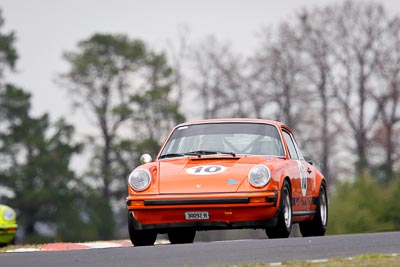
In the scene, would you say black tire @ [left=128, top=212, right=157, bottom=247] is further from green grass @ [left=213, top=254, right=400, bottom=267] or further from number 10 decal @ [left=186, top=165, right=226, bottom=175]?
green grass @ [left=213, top=254, right=400, bottom=267]

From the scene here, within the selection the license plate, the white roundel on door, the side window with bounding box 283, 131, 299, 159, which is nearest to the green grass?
the license plate

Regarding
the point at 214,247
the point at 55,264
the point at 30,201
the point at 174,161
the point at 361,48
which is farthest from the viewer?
the point at 30,201

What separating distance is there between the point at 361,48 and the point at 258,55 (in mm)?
5179

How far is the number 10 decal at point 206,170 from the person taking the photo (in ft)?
43.5

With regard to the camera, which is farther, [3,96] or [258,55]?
[3,96]

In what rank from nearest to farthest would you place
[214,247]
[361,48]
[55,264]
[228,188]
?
[55,264] → [214,247] → [228,188] → [361,48]

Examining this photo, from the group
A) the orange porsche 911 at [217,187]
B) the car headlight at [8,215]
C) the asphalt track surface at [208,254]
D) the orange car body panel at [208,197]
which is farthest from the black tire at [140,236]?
the car headlight at [8,215]

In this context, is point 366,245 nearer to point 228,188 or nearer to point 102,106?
point 228,188

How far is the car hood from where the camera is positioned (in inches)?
516

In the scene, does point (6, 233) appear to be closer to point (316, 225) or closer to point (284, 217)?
point (316, 225)

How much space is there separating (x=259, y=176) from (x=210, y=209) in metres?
0.69

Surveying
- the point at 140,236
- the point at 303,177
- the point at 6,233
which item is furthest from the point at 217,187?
the point at 6,233

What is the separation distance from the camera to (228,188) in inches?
515

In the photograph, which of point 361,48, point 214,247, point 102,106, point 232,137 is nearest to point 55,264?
point 214,247
